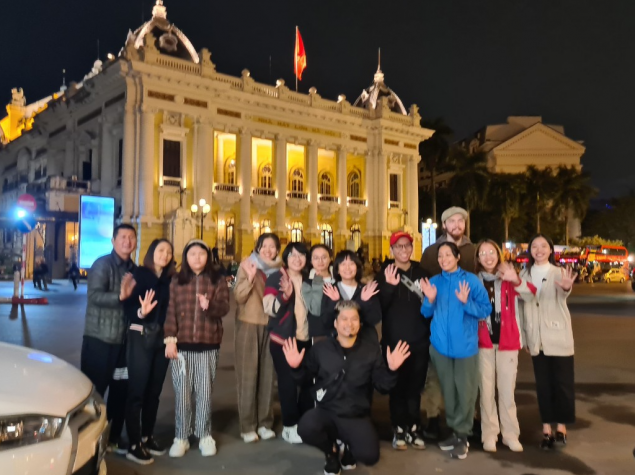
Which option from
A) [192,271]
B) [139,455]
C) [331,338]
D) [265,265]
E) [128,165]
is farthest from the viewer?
[128,165]

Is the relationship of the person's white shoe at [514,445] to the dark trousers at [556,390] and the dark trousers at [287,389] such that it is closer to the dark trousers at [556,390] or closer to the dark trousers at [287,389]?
the dark trousers at [556,390]

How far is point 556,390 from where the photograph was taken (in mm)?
5008

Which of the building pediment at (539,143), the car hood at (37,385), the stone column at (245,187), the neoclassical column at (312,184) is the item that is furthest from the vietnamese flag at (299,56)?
the car hood at (37,385)

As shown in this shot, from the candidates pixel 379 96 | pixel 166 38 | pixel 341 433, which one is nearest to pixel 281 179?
pixel 166 38

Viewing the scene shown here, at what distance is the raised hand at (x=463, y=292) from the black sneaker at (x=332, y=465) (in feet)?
5.49

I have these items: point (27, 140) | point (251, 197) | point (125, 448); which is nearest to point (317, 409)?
point (125, 448)

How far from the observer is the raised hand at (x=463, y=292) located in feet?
15.2

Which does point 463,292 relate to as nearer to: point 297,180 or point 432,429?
point 432,429

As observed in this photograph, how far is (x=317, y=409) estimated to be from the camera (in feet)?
14.0

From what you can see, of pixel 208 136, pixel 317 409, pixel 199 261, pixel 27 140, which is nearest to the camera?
pixel 317 409

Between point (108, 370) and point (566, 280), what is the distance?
4236 mm

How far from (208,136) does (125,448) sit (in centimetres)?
2989

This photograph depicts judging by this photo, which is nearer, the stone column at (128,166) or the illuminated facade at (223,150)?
the stone column at (128,166)

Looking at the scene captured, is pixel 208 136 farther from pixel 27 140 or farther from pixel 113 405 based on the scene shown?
pixel 113 405
